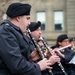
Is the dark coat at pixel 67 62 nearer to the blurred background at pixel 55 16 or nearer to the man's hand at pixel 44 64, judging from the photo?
the man's hand at pixel 44 64

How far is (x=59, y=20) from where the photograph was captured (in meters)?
37.2

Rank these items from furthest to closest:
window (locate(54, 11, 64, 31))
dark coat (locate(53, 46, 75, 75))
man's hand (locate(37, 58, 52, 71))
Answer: window (locate(54, 11, 64, 31))
dark coat (locate(53, 46, 75, 75))
man's hand (locate(37, 58, 52, 71))

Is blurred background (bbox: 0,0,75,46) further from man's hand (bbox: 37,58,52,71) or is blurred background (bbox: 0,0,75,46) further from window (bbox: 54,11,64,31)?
man's hand (bbox: 37,58,52,71)

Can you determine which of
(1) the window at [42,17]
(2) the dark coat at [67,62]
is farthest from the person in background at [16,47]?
(1) the window at [42,17]

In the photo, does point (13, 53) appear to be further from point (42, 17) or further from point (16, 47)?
point (42, 17)

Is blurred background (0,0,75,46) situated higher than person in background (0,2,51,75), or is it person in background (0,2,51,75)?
person in background (0,2,51,75)

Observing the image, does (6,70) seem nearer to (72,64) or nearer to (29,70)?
(29,70)

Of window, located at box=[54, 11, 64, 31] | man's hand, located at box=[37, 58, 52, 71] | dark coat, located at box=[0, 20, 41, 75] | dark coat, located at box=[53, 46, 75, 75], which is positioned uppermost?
dark coat, located at box=[0, 20, 41, 75]

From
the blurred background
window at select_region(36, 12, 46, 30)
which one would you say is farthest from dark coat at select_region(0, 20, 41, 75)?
window at select_region(36, 12, 46, 30)

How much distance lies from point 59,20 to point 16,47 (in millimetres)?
32689

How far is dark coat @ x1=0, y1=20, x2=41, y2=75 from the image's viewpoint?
457 centimetres

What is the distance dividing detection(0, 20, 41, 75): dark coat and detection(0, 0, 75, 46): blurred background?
32.3 meters

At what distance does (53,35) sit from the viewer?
3747 cm

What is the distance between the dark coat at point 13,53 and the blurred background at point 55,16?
32.3 meters
